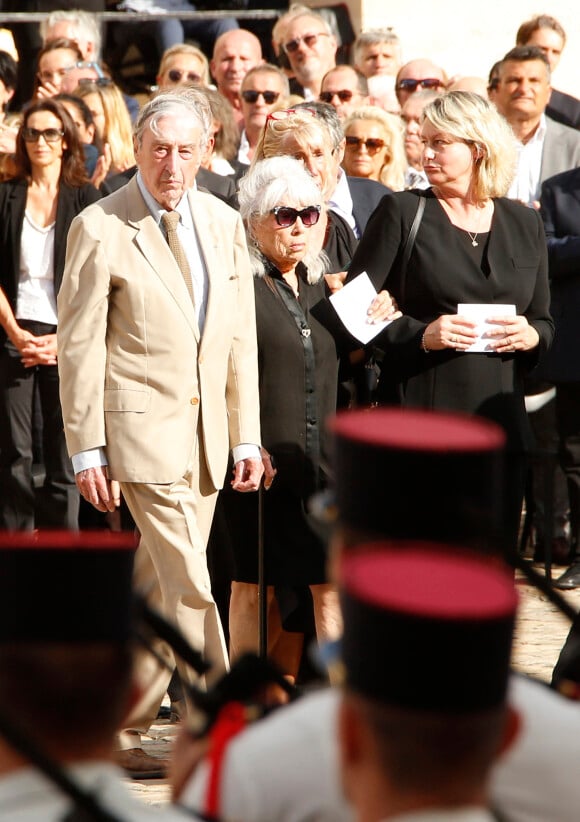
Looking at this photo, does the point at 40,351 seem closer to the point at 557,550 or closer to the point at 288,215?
the point at 288,215

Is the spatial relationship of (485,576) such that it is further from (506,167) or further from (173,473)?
(506,167)

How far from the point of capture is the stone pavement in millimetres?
5266

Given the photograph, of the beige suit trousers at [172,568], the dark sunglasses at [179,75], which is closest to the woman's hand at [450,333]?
the beige suit trousers at [172,568]

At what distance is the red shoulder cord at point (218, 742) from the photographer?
2.29m

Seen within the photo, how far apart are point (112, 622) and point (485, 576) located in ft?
1.66

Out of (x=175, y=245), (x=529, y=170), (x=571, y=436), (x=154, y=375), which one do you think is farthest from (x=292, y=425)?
(x=529, y=170)

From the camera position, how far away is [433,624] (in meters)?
1.96

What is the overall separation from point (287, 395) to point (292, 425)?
0.11 meters

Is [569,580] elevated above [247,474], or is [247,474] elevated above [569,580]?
[247,474]

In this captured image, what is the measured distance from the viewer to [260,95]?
352 inches

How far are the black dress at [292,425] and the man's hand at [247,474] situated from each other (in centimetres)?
21

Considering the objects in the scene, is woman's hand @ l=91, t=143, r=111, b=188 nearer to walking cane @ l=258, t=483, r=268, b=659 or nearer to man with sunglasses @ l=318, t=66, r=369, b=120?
man with sunglasses @ l=318, t=66, r=369, b=120

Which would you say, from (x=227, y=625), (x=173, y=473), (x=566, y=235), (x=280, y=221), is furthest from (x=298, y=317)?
(x=566, y=235)

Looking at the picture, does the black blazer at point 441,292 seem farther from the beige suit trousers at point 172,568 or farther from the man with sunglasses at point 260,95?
the man with sunglasses at point 260,95
